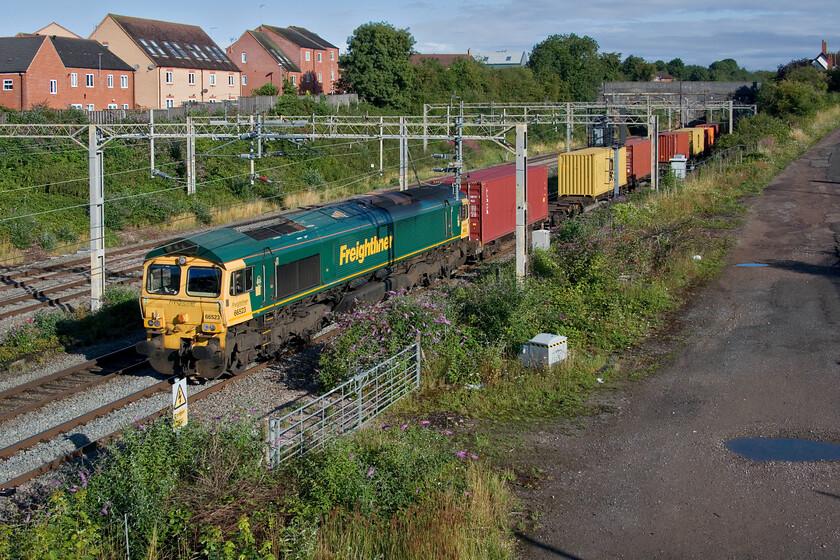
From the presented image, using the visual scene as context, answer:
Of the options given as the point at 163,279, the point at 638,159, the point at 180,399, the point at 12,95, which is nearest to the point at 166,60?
the point at 12,95

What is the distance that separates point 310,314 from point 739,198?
2737cm

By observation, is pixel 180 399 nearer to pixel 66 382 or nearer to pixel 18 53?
pixel 66 382

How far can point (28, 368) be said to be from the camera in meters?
17.4

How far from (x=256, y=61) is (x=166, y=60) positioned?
14.5 meters

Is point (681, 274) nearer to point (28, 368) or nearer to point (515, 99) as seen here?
point (28, 368)

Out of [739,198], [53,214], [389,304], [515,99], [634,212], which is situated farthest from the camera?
[515,99]

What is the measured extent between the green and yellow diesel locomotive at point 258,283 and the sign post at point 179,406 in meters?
4.25

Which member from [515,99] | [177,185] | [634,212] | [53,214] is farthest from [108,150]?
[515,99]

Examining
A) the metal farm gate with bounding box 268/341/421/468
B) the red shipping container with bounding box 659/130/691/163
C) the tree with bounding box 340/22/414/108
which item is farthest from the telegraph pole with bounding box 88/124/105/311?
the tree with bounding box 340/22/414/108

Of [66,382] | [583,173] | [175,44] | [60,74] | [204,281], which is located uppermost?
[175,44]

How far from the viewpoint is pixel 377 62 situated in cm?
7044

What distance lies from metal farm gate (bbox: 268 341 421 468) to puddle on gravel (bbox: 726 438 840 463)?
5.40 metres

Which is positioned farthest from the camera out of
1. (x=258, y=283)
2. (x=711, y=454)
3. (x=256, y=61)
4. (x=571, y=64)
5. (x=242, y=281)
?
(x=571, y=64)

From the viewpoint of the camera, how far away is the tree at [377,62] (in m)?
69.9
